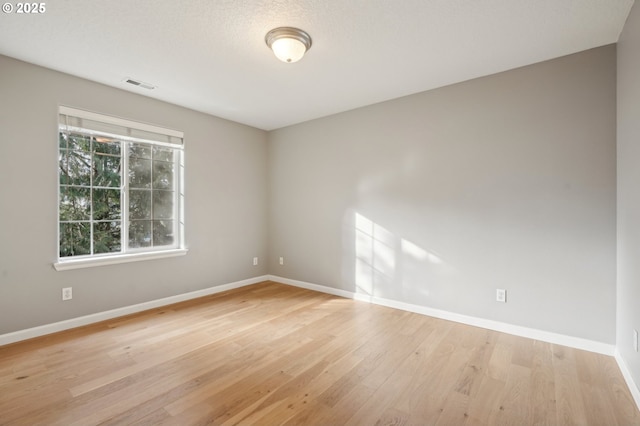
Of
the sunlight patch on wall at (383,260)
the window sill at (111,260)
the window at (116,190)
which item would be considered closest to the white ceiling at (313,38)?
the window at (116,190)

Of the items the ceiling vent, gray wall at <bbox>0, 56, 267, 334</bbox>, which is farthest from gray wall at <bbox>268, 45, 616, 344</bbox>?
the ceiling vent

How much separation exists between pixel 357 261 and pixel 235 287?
192 centimetres

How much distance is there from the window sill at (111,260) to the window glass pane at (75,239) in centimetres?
13

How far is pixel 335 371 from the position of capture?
2225 mm

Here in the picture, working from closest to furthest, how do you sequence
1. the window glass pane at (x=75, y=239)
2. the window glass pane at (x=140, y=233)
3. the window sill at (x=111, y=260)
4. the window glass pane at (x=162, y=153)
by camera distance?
the window sill at (x=111, y=260) < the window glass pane at (x=75, y=239) < the window glass pane at (x=140, y=233) < the window glass pane at (x=162, y=153)

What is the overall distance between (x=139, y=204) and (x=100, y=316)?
1293mm

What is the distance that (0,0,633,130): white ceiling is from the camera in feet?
6.65

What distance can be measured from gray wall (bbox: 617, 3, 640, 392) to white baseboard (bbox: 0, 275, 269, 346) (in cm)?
424

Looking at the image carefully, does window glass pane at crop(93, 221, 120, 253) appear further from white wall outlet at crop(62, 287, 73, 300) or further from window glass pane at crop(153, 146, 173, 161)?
window glass pane at crop(153, 146, 173, 161)

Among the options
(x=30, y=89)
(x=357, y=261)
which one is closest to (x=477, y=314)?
(x=357, y=261)

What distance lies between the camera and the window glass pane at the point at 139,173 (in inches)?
141

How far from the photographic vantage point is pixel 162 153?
384cm

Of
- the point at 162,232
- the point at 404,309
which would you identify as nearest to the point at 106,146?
the point at 162,232

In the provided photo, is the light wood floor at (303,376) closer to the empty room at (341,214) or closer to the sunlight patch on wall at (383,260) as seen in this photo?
the empty room at (341,214)
